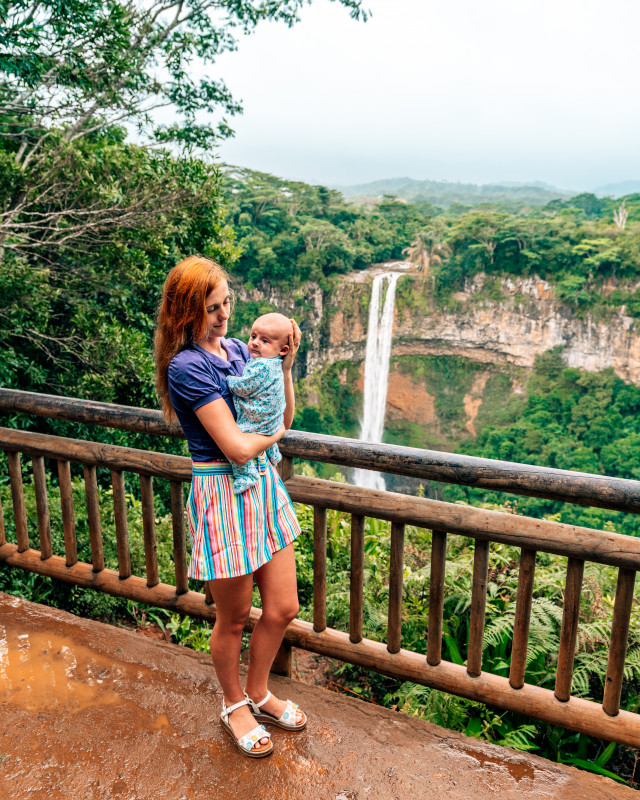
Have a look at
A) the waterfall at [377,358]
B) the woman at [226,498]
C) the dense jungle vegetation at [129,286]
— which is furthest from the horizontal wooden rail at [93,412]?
the waterfall at [377,358]

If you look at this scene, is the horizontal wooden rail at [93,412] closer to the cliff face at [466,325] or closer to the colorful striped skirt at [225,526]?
the colorful striped skirt at [225,526]

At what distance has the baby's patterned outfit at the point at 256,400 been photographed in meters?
1.40

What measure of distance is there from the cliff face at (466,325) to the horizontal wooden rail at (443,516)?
3460 cm

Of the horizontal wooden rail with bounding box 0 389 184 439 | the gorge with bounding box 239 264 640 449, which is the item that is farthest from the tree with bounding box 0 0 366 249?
the gorge with bounding box 239 264 640 449

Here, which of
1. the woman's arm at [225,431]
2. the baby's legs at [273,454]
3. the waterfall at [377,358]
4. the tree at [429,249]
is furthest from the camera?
the tree at [429,249]

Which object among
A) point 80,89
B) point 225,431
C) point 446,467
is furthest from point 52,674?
point 80,89

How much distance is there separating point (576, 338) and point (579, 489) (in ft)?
119

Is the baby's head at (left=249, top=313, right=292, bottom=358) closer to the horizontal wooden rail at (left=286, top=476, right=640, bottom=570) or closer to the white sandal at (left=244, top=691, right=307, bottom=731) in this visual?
the horizontal wooden rail at (left=286, top=476, right=640, bottom=570)

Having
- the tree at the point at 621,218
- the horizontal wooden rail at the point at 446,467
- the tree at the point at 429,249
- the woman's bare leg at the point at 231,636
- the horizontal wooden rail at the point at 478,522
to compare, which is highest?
the tree at the point at 621,218

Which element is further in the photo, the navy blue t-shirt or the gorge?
the gorge

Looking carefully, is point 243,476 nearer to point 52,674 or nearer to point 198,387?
point 198,387

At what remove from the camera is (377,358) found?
38594mm

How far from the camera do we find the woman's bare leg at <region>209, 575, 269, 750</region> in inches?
60.1

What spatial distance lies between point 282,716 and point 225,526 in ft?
1.98
